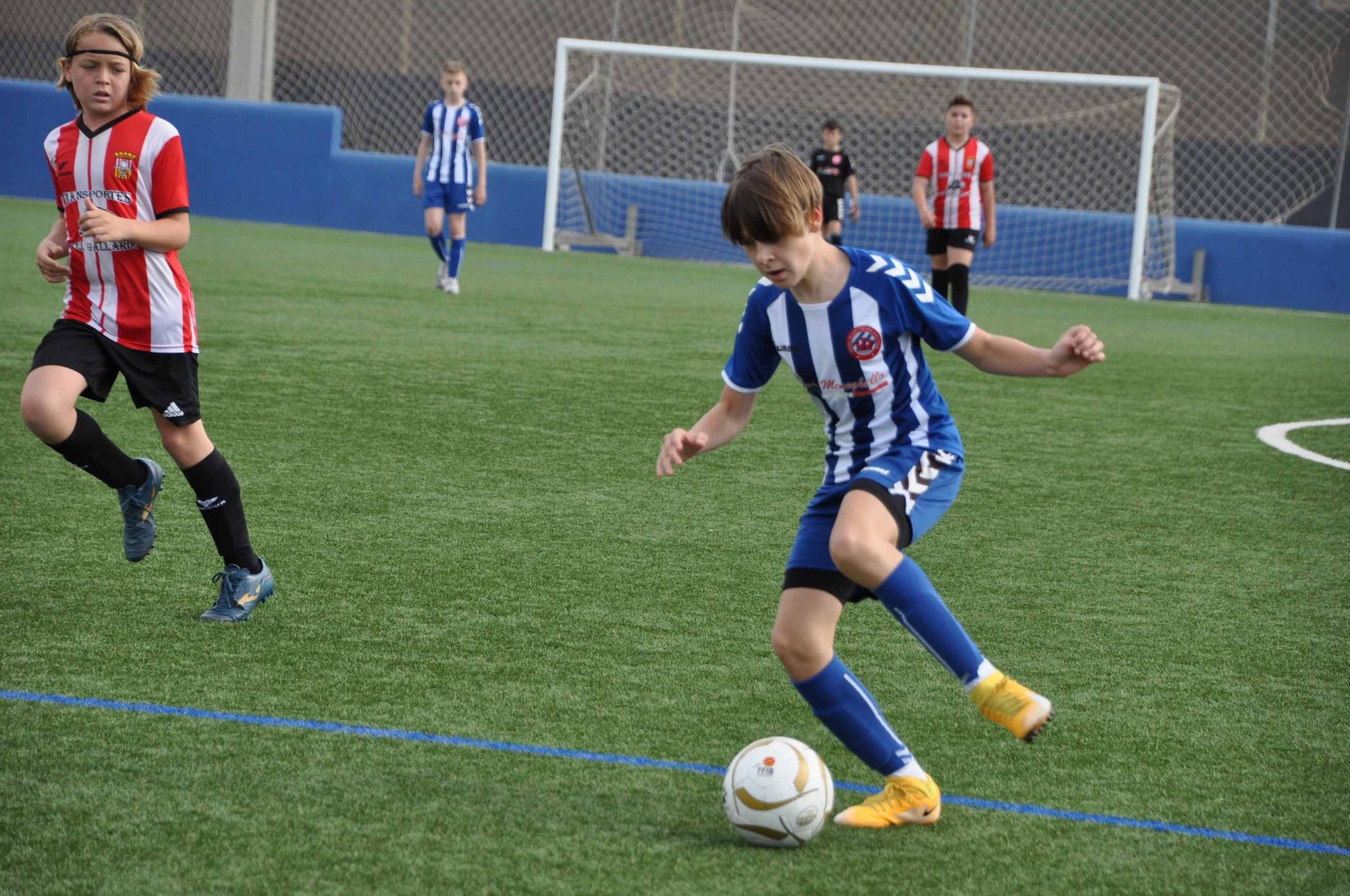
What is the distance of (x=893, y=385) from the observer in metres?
2.88

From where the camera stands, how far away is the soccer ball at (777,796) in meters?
2.57

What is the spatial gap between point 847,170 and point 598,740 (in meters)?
14.6

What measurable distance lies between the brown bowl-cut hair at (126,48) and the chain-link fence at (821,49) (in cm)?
1560

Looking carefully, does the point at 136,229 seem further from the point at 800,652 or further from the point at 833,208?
the point at 833,208

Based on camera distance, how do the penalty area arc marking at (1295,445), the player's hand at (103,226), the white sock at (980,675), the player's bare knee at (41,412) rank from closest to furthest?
1. the white sock at (980,675)
2. the player's hand at (103,226)
3. the player's bare knee at (41,412)
4. the penalty area arc marking at (1295,445)

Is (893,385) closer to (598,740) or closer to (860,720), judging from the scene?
(860,720)

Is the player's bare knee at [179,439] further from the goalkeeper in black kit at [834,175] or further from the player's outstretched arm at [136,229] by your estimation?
the goalkeeper in black kit at [834,175]

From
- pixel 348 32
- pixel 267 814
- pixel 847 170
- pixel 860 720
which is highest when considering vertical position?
pixel 348 32

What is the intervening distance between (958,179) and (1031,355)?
9.61 meters

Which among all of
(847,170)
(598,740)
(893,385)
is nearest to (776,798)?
(598,740)

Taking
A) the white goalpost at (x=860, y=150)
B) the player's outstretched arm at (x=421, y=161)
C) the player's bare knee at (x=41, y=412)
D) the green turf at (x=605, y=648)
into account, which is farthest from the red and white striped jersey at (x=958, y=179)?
the player's bare knee at (x=41, y=412)

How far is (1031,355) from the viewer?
9.19 feet

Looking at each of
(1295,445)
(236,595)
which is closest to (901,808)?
(236,595)

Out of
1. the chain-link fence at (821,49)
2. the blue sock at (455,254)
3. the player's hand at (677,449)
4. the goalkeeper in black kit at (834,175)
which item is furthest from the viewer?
the chain-link fence at (821,49)
